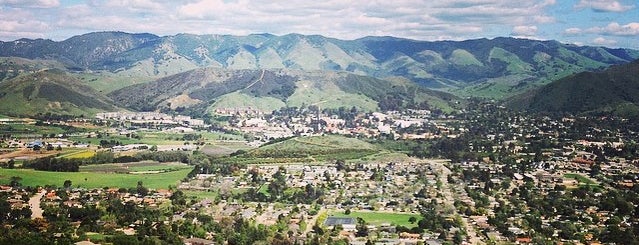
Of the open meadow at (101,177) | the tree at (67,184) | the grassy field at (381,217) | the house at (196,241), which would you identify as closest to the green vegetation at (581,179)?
the grassy field at (381,217)

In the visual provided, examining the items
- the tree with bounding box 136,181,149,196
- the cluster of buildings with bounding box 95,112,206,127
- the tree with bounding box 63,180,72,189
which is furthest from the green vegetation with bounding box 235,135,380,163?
the cluster of buildings with bounding box 95,112,206,127

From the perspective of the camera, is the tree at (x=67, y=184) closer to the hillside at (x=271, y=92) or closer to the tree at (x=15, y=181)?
the tree at (x=15, y=181)

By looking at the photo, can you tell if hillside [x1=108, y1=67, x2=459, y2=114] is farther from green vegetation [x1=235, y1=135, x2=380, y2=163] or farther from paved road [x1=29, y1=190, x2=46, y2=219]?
paved road [x1=29, y1=190, x2=46, y2=219]

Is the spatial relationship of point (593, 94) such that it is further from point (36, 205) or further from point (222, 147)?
point (36, 205)

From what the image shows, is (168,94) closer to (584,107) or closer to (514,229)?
(584,107)

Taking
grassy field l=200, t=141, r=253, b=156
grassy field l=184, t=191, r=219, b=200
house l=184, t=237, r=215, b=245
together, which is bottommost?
grassy field l=184, t=191, r=219, b=200

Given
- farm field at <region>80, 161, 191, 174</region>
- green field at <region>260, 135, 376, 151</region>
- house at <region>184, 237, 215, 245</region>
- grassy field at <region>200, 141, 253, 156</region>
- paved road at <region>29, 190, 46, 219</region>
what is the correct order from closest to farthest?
1. house at <region>184, 237, 215, 245</region>
2. paved road at <region>29, 190, 46, 219</region>
3. farm field at <region>80, 161, 191, 174</region>
4. grassy field at <region>200, 141, 253, 156</region>
5. green field at <region>260, 135, 376, 151</region>
